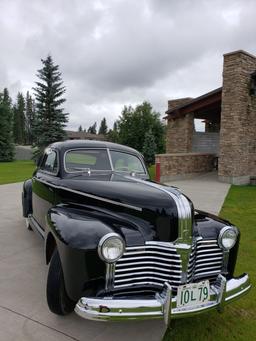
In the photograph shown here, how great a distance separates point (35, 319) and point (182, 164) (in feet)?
37.1

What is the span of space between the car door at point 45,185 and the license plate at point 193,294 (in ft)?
6.82

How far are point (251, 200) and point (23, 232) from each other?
6.61 m

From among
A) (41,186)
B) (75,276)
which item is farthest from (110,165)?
(75,276)

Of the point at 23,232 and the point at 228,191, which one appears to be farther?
the point at 228,191

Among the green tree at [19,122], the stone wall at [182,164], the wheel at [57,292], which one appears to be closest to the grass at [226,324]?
the wheel at [57,292]

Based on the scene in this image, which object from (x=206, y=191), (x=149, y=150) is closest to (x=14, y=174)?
(x=206, y=191)

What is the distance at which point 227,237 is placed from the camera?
292cm

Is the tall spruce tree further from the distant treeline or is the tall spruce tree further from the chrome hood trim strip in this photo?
the chrome hood trim strip

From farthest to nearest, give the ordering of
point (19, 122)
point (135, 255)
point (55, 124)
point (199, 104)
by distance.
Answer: point (19, 122) < point (55, 124) < point (199, 104) < point (135, 255)

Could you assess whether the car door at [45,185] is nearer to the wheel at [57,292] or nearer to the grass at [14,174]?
the wheel at [57,292]

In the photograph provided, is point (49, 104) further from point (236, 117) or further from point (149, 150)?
point (236, 117)

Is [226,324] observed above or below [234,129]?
below

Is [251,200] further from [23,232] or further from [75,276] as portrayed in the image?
[75,276]

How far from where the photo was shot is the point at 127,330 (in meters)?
2.71
